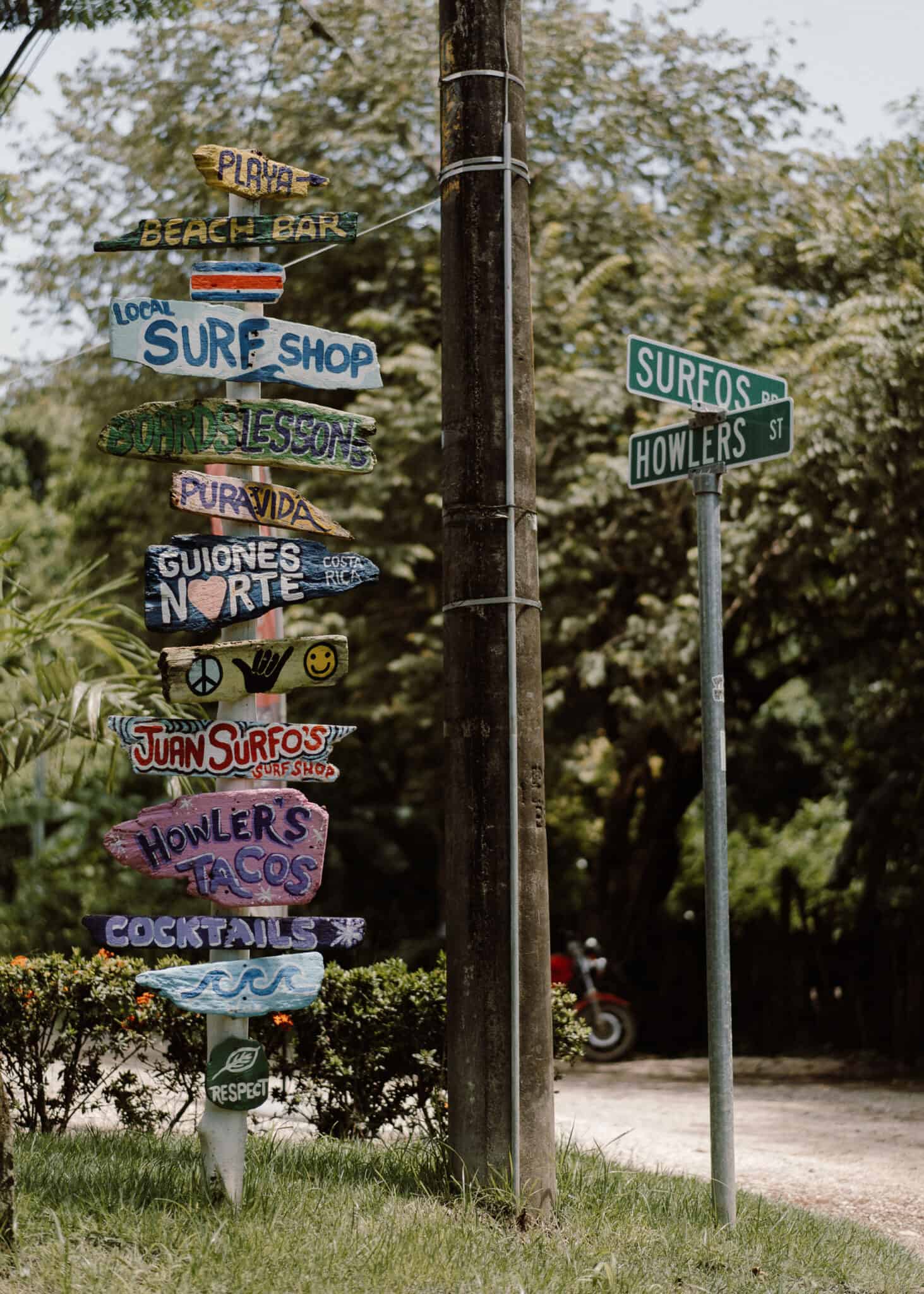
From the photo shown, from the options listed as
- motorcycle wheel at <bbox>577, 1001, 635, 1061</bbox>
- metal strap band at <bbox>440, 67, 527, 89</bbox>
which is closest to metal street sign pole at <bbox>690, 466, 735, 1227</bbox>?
metal strap band at <bbox>440, 67, 527, 89</bbox>

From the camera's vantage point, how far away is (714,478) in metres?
5.79

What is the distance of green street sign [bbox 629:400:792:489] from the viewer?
5.59 m

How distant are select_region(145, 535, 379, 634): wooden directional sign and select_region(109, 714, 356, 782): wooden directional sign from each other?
347 mm

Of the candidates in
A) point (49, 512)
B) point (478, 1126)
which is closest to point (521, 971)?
point (478, 1126)

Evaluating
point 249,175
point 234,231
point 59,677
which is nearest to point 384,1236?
point 234,231

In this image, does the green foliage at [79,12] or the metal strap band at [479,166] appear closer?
the metal strap band at [479,166]

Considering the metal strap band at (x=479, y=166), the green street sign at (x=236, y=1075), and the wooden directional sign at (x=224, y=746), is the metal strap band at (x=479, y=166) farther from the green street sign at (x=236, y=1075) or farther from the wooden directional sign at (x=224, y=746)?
the green street sign at (x=236, y=1075)

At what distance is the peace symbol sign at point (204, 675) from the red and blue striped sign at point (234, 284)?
1.31 metres

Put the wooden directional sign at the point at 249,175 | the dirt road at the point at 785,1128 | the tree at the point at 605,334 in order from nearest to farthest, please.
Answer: the wooden directional sign at the point at 249,175 → the dirt road at the point at 785,1128 → the tree at the point at 605,334

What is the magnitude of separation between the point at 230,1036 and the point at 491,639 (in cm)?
165

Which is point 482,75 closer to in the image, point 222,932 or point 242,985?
point 222,932

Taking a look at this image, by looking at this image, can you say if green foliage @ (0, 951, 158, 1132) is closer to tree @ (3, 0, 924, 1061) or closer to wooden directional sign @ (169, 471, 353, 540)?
wooden directional sign @ (169, 471, 353, 540)

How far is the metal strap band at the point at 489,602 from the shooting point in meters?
5.38

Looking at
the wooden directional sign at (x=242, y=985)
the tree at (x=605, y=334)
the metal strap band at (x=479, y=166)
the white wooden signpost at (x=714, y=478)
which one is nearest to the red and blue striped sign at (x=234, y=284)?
the metal strap band at (x=479, y=166)
